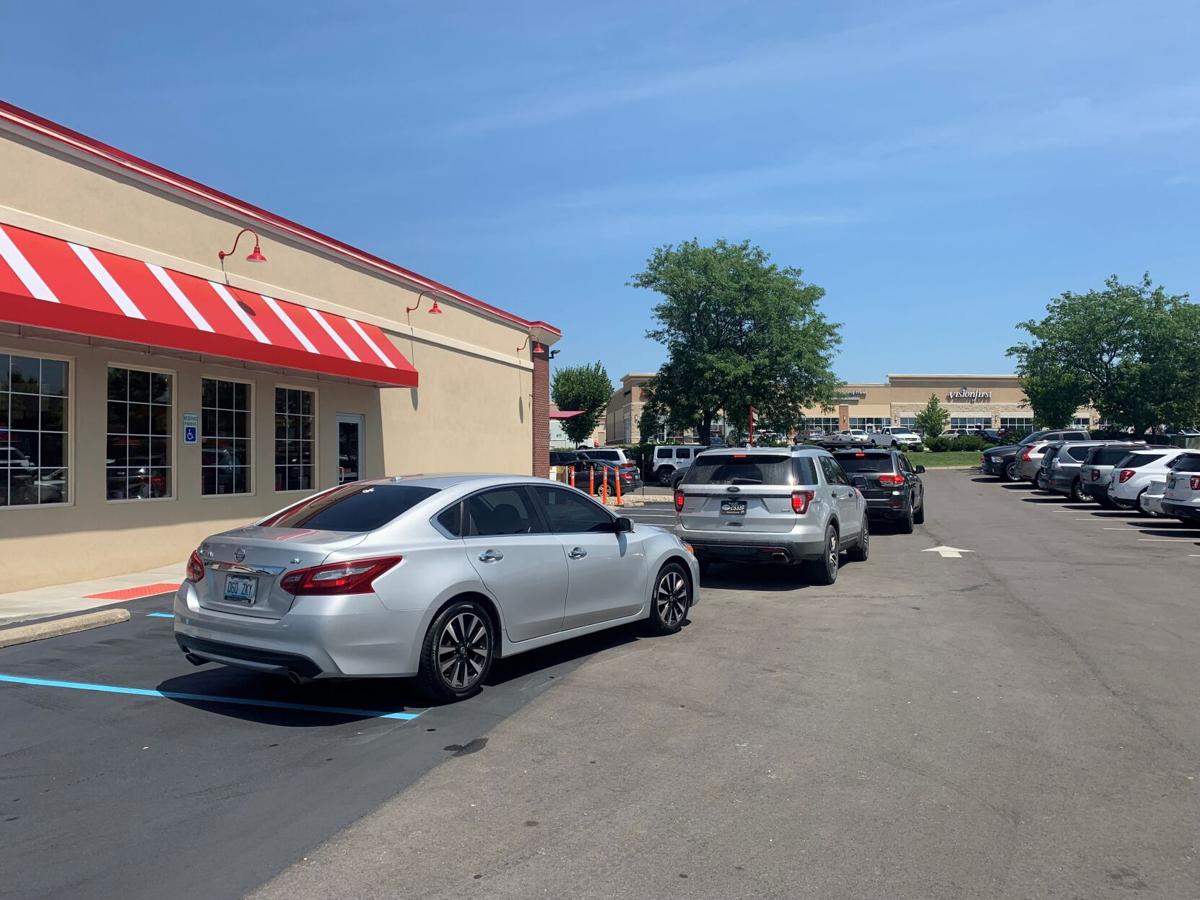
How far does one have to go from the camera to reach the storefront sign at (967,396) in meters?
93.8

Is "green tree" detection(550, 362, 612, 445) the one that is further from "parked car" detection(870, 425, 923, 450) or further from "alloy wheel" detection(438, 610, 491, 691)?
"alloy wheel" detection(438, 610, 491, 691)

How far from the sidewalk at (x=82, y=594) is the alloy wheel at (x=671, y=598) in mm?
5889

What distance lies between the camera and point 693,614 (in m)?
9.91

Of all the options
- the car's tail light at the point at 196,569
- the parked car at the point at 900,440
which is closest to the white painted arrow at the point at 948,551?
the car's tail light at the point at 196,569

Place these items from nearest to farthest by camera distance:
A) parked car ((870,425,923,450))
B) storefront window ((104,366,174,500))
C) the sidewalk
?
the sidewalk → storefront window ((104,366,174,500)) → parked car ((870,425,923,450))

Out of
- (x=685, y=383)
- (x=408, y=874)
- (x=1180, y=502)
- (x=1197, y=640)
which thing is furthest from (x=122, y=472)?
(x=685, y=383)

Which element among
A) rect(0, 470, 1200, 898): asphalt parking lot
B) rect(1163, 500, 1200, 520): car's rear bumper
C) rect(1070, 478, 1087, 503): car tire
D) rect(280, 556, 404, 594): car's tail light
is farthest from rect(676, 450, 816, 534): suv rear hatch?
rect(1070, 478, 1087, 503): car tire

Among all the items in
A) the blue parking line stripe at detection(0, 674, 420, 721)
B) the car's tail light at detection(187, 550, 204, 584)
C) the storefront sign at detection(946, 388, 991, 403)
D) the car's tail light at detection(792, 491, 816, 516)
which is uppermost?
the storefront sign at detection(946, 388, 991, 403)

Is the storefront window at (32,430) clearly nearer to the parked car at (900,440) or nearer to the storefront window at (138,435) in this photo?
the storefront window at (138,435)

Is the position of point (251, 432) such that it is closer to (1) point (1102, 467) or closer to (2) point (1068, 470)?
(1) point (1102, 467)

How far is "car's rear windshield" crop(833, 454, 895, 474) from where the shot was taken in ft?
59.5

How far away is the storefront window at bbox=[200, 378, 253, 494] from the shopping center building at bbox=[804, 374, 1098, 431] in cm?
8329

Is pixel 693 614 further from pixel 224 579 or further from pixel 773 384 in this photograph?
pixel 773 384

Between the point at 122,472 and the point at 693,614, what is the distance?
7789mm
